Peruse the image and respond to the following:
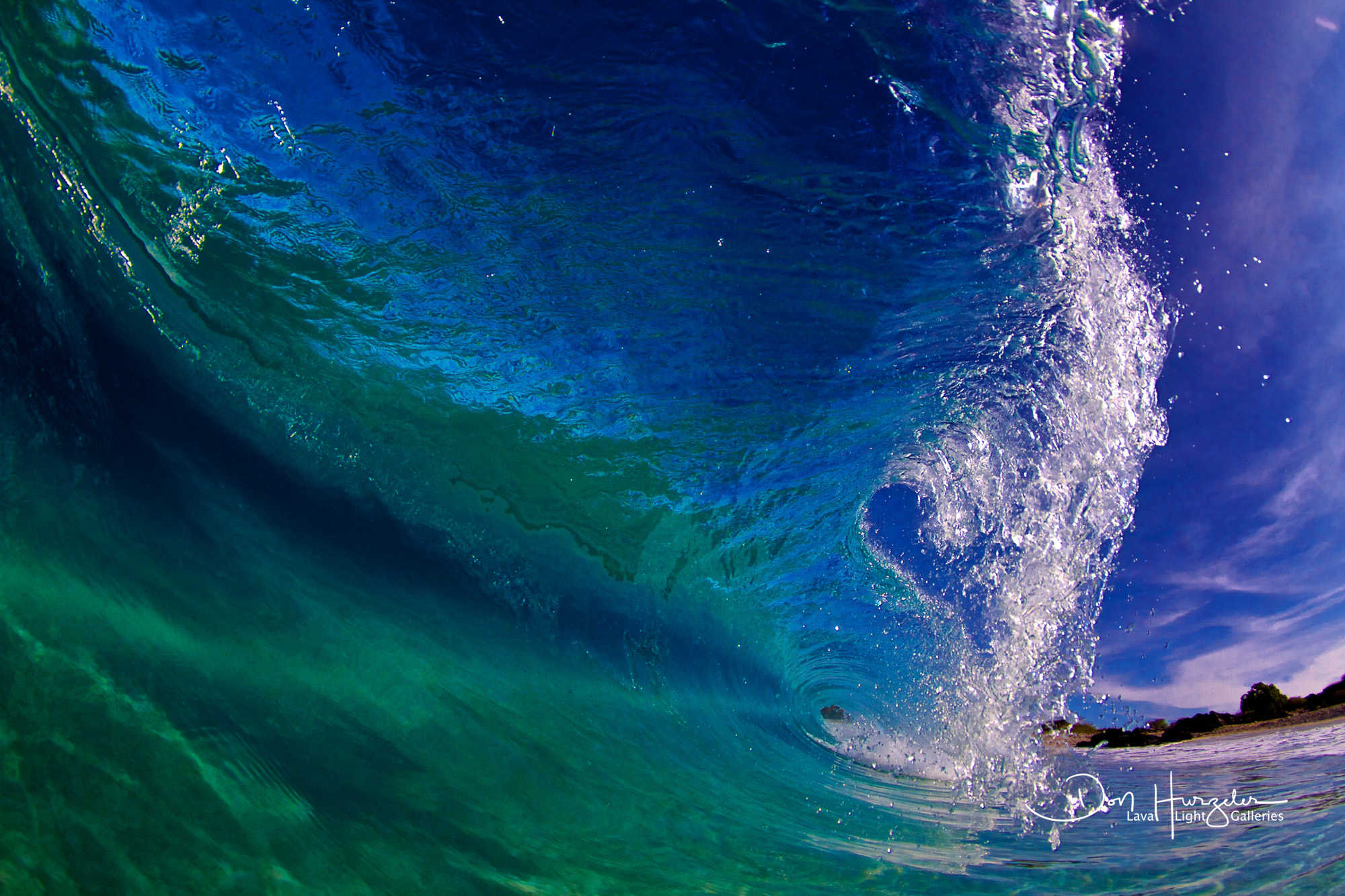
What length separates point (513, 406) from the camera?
23.8 feet

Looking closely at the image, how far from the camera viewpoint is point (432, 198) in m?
5.23

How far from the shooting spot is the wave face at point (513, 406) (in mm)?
3955

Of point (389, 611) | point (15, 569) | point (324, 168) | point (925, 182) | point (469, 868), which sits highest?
point (925, 182)

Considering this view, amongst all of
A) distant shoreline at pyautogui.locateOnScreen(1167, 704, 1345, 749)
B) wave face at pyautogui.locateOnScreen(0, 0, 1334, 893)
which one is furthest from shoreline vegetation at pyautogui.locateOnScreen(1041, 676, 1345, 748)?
wave face at pyautogui.locateOnScreen(0, 0, 1334, 893)

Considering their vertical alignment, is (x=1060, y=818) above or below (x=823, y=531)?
below

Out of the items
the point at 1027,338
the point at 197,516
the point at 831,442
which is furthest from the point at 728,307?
the point at 197,516

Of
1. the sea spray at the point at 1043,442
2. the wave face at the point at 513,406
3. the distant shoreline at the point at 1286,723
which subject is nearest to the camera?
the wave face at the point at 513,406

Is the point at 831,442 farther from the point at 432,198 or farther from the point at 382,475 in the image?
the point at 382,475

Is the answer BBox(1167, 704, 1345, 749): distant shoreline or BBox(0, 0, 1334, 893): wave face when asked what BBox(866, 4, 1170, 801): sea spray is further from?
BBox(1167, 704, 1345, 749): distant shoreline

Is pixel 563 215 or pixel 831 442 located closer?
pixel 563 215

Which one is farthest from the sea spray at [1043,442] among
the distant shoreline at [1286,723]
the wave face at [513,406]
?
the distant shoreline at [1286,723]

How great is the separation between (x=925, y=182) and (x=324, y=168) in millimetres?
5301

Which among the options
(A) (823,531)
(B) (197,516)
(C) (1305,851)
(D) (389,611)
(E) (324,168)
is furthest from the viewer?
(A) (823,531)

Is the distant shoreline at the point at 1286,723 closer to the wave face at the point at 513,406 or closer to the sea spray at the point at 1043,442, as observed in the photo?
the sea spray at the point at 1043,442
